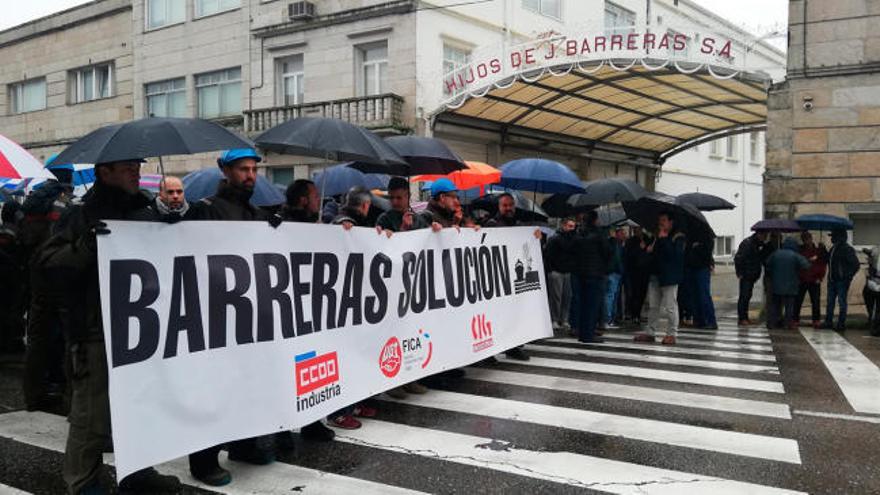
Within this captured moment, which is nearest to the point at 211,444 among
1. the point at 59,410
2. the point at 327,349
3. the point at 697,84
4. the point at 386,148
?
the point at 327,349

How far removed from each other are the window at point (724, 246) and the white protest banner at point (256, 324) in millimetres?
30273

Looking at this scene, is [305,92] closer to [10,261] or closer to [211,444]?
[10,261]

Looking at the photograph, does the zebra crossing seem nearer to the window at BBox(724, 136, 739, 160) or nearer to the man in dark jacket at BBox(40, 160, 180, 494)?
the man in dark jacket at BBox(40, 160, 180, 494)

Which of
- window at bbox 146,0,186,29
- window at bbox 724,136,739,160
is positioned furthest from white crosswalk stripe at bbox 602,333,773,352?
window at bbox 724,136,739,160

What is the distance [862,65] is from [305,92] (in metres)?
15.8

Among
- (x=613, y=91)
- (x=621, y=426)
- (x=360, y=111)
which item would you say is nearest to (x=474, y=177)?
Answer: (x=621, y=426)

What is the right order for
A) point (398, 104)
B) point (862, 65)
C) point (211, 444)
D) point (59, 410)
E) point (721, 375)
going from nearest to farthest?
point (211, 444), point (59, 410), point (721, 375), point (862, 65), point (398, 104)

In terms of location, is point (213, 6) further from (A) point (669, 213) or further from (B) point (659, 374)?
(B) point (659, 374)

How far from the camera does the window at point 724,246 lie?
1348 inches

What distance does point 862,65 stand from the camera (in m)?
13.3

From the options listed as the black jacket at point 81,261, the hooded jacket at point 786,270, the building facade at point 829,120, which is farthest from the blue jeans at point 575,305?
the black jacket at point 81,261

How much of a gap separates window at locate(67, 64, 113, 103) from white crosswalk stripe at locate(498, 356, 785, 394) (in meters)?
26.0

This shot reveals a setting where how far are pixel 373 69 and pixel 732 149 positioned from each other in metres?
21.2

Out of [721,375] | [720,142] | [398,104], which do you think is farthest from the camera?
[720,142]
